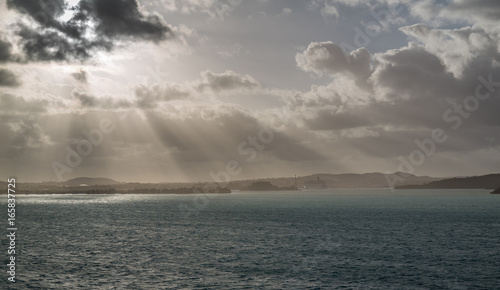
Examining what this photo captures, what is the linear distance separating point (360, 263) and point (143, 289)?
34049 mm

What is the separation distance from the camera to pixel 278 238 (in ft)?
305

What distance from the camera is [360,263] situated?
62.5 meters

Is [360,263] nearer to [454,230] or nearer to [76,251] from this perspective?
[76,251]

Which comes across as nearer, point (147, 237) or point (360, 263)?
point (360, 263)

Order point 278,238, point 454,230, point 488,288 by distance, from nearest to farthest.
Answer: point 488,288
point 278,238
point 454,230

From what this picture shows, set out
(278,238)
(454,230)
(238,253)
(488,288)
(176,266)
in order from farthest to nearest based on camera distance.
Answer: (454,230)
(278,238)
(238,253)
(176,266)
(488,288)

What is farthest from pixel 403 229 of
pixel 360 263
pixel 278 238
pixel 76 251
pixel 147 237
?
pixel 76 251

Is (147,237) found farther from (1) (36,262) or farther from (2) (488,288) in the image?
(2) (488,288)

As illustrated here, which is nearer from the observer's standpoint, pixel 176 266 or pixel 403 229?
pixel 176 266

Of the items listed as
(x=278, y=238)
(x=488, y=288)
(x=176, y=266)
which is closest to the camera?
(x=488, y=288)

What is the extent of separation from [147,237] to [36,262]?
34423 millimetres

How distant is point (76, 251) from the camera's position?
7525 centimetres

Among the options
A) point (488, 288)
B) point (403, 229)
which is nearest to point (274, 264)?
point (488, 288)

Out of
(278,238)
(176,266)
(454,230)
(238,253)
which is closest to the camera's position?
(176,266)
